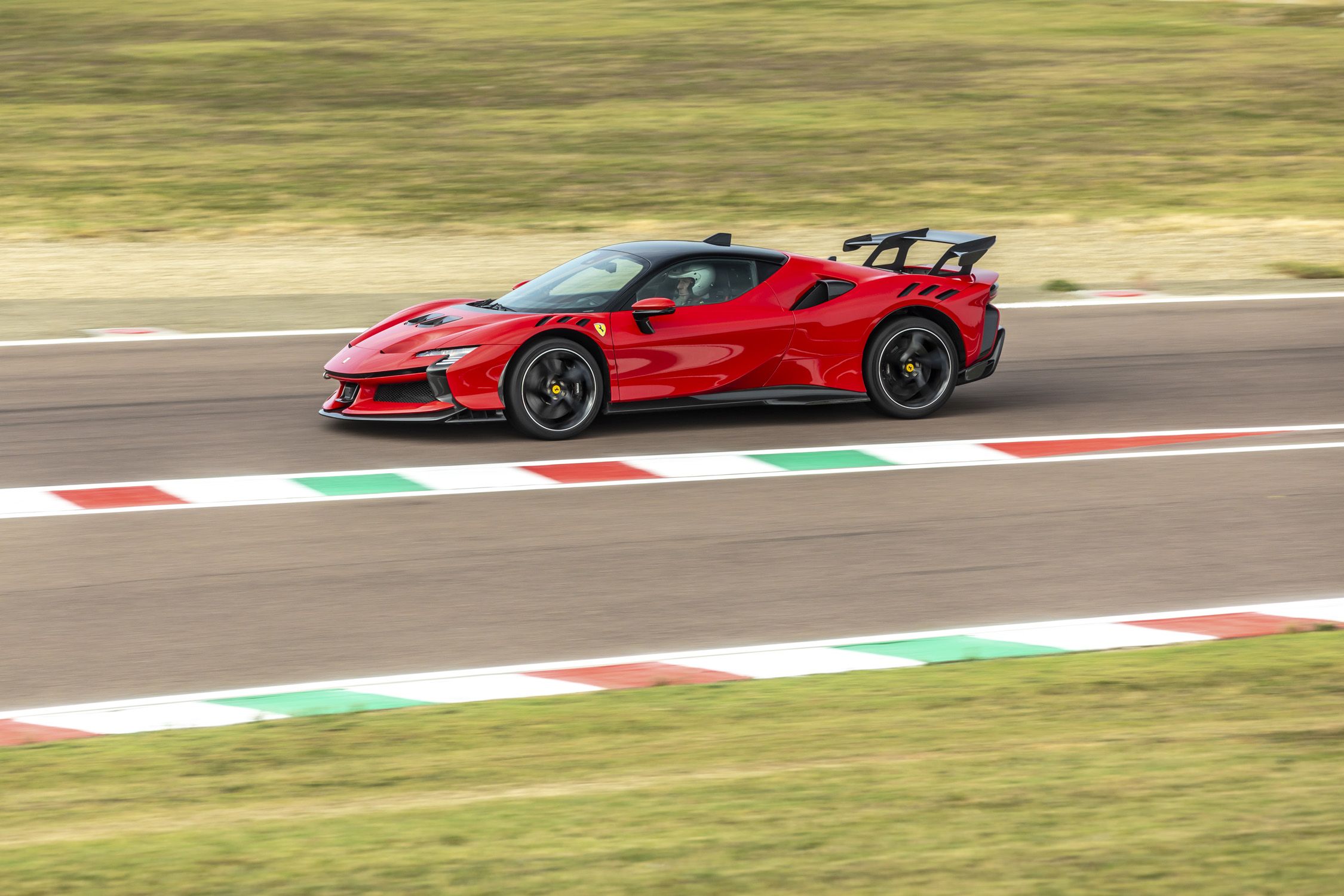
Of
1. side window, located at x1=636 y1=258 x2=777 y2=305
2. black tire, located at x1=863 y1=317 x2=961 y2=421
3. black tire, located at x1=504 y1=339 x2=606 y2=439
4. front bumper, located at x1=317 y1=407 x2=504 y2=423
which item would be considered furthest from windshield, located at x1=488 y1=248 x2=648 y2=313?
black tire, located at x1=863 y1=317 x2=961 y2=421

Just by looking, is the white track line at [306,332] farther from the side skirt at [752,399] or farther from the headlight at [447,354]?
the side skirt at [752,399]

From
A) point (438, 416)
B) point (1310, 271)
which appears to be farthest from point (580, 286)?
point (1310, 271)

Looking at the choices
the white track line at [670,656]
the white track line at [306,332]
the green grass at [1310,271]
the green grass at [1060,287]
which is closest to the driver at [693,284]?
the white track line at [670,656]

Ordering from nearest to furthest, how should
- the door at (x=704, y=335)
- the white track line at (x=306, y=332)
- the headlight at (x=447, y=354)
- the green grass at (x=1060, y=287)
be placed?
the headlight at (x=447, y=354) → the door at (x=704, y=335) → the white track line at (x=306, y=332) → the green grass at (x=1060, y=287)

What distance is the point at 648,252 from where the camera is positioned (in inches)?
443

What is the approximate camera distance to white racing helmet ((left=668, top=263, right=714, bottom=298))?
11.2m

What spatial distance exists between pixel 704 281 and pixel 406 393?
1.98 metres

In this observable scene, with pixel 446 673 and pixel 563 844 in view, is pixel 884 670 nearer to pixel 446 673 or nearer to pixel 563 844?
pixel 446 673

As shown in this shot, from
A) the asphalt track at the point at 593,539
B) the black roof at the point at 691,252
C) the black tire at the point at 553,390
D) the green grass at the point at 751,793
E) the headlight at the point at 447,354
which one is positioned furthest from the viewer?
the black roof at the point at 691,252

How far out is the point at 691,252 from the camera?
11.2 m

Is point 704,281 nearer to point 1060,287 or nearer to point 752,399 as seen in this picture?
point 752,399

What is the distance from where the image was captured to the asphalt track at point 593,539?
7.32 m

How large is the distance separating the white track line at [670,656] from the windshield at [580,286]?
416 cm

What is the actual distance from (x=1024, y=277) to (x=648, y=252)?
27.8ft
